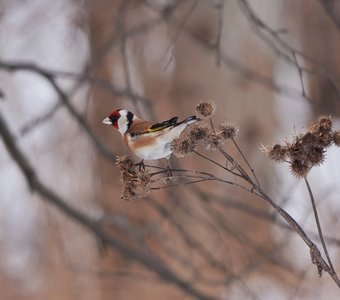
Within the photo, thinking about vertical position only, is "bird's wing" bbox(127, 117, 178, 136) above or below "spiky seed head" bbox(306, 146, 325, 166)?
above

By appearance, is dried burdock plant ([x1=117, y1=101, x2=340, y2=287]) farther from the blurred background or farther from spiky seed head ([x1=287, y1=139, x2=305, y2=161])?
the blurred background

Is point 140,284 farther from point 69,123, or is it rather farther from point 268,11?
point 268,11

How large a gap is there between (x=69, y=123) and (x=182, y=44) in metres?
1.14

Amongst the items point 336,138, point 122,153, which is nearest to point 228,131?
point 336,138

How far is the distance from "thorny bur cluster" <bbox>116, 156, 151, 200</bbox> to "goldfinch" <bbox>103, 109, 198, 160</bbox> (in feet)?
0.13

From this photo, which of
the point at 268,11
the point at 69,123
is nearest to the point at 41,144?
the point at 69,123

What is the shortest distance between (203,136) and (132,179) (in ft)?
0.32

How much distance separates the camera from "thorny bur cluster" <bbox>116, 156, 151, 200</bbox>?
0.94 m

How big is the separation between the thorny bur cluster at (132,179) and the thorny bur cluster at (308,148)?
0.49 ft

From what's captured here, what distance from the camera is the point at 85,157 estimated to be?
3529mm

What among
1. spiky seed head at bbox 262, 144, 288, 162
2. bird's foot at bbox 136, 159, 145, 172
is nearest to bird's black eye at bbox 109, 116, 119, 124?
bird's foot at bbox 136, 159, 145, 172

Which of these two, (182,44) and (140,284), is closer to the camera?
(140,284)

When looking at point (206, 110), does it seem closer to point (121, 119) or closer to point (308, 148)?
point (308, 148)

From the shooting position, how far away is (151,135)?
41.1 inches
